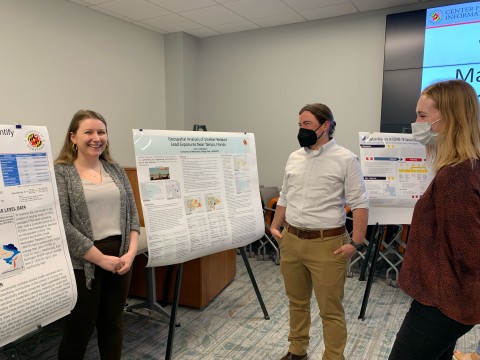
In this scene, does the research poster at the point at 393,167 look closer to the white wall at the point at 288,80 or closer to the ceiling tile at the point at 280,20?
the white wall at the point at 288,80

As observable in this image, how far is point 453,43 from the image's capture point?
12.3 ft

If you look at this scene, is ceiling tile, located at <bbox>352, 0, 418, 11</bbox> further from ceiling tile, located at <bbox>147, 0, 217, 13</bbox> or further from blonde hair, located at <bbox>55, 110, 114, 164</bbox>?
blonde hair, located at <bbox>55, 110, 114, 164</bbox>

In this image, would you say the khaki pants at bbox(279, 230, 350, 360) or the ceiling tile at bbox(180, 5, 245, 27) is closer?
the khaki pants at bbox(279, 230, 350, 360)

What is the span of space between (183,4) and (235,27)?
1046 millimetres

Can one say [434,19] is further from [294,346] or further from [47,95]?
[47,95]

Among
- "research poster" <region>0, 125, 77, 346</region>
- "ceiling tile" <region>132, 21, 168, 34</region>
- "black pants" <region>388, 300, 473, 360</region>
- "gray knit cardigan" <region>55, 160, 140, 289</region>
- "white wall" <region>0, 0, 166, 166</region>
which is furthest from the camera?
"ceiling tile" <region>132, 21, 168, 34</region>

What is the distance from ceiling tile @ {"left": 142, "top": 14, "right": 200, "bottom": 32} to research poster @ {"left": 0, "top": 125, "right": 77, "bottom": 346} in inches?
131

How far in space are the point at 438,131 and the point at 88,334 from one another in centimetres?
177

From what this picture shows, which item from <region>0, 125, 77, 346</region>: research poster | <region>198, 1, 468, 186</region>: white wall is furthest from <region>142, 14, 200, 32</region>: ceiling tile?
<region>0, 125, 77, 346</region>: research poster

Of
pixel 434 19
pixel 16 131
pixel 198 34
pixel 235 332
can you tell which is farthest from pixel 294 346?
pixel 198 34

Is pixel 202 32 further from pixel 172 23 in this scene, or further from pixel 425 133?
pixel 425 133

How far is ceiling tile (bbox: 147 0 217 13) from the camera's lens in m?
3.80

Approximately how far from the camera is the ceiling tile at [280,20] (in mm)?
4309

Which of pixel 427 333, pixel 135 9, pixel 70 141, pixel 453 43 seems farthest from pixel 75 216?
pixel 453 43
